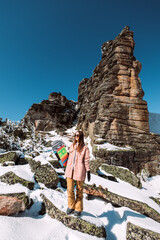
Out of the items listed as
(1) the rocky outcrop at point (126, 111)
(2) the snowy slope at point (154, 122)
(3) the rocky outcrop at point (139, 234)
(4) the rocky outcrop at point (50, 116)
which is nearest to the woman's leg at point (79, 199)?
(3) the rocky outcrop at point (139, 234)

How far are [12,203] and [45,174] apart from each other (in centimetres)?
208

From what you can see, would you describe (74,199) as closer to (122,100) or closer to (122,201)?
(122,201)

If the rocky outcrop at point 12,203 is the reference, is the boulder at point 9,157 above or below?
above

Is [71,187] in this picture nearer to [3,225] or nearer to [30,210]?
[30,210]

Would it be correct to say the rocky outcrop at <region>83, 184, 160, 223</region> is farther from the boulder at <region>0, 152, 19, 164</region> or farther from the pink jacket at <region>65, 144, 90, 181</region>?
the boulder at <region>0, 152, 19, 164</region>

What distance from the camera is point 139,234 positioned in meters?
2.58

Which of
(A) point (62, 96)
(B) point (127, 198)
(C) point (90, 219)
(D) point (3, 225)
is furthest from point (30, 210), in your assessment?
(A) point (62, 96)

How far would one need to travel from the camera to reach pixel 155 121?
4716 cm

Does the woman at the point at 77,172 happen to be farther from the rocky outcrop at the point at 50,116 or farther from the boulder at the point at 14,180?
the rocky outcrop at the point at 50,116

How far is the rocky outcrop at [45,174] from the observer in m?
4.33

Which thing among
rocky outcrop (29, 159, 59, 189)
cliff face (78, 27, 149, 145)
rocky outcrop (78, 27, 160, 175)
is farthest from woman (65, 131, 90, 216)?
cliff face (78, 27, 149, 145)

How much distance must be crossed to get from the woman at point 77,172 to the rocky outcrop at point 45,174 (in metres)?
A: 1.55

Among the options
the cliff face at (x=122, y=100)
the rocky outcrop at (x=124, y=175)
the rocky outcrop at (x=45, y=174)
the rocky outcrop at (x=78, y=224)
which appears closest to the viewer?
the rocky outcrop at (x=78, y=224)

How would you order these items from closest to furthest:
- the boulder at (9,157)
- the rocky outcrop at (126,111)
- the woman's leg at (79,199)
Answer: the woman's leg at (79,199) → the boulder at (9,157) → the rocky outcrop at (126,111)
